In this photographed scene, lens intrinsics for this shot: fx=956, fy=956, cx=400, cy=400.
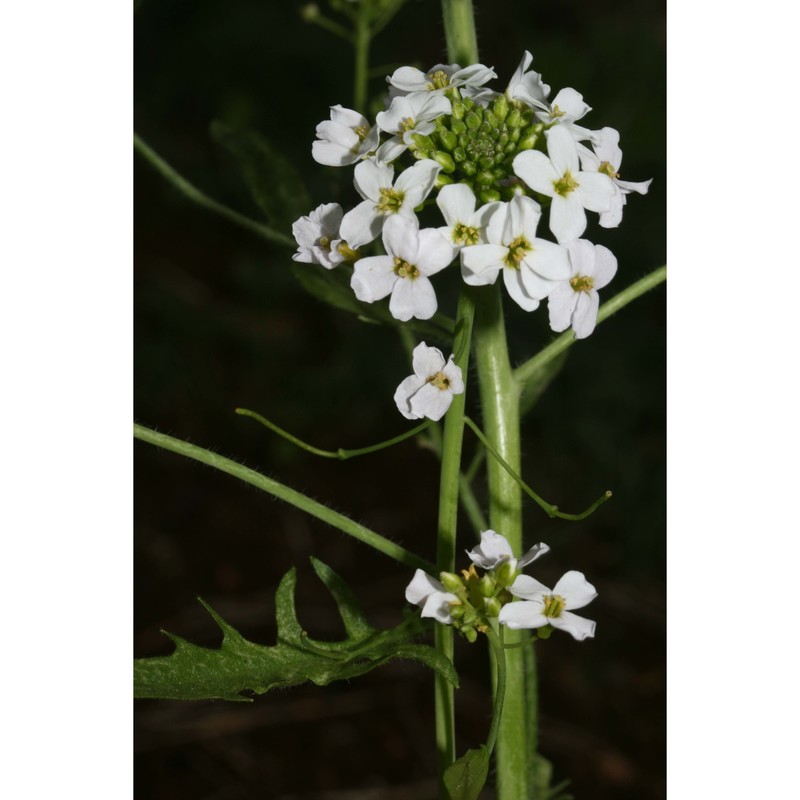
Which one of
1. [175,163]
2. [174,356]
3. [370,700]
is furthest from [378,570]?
[175,163]

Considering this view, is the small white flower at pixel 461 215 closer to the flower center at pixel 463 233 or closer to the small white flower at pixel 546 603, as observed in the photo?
the flower center at pixel 463 233

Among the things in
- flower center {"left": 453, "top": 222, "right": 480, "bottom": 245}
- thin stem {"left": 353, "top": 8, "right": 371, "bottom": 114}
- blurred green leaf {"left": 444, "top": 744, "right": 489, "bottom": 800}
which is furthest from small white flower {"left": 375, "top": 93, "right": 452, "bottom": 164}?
thin stem {"left": 353, "top": 8, "right": 371, "bottom": 114}

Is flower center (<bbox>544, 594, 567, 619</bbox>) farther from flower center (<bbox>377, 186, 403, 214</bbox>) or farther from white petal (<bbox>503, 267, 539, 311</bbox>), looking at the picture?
flower center (<bbox>377, 186, 403, 214</bbox>)

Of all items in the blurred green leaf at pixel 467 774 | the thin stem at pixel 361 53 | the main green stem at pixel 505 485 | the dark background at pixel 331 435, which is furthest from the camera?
the dark background at pixel 331 435

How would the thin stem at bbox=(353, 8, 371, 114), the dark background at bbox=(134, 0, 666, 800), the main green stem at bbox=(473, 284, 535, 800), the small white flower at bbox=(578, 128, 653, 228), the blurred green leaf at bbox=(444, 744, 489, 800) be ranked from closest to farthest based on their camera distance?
the blurred green leaf at bbox=(444, 744, 489, 800)
the small white flower at bbox=(578, 128, 653, 228)
the main green stem at bbox=(473, 284, 535, 800)
the thin stem at bbox=(353, 8, 371, 114)
the dark background at bbox=(134, 0, 666, 800)

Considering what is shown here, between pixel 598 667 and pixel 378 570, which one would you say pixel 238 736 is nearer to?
pixel 378 570

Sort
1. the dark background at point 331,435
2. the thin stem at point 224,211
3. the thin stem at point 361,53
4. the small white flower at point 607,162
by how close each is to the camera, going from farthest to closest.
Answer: the dark background at point 331,435 < the thin stem at point 361,53 < the thin stem at point 224,211 < the small white flower at point 607,162

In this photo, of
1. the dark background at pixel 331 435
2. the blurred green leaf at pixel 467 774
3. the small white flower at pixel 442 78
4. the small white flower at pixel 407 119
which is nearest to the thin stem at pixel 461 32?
the small white flower at pixel 442 78
